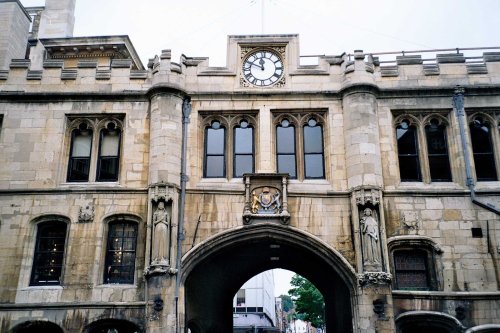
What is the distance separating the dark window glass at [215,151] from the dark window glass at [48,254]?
17.4 ft

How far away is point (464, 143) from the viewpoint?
17.1m

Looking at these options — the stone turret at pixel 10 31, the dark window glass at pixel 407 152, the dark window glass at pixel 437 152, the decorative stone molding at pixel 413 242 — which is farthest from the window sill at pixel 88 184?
the dark window glass at pixel 437 152

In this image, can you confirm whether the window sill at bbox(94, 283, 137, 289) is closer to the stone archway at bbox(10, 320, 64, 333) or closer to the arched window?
the stone archway at bbox(10, 320, 64, 333)

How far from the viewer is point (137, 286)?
16.1m

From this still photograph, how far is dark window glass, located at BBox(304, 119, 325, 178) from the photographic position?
58.1ft

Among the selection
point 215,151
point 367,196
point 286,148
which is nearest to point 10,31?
point 215,151

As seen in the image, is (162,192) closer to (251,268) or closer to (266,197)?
(266,197)

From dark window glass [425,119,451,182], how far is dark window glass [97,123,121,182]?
11.0 meters

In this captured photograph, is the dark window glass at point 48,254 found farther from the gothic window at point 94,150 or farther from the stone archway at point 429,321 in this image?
the stone archway at point 429,321

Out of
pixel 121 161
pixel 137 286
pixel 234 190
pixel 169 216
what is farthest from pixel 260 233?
pixel 121 161

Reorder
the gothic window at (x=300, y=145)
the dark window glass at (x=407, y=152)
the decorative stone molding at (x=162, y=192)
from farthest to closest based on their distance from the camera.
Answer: the gothic window at (x=300, y=145) < the dark window glass at (x=407, y=152) < the decorative stone molding at (x=162, y=192)

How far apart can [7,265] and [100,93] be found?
6.56 metres

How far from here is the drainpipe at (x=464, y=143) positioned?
16578 mm

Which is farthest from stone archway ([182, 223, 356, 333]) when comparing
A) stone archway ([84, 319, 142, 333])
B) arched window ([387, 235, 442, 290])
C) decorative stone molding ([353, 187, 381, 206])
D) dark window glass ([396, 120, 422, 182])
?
dark window glass ([396, 120, 422, 182])
